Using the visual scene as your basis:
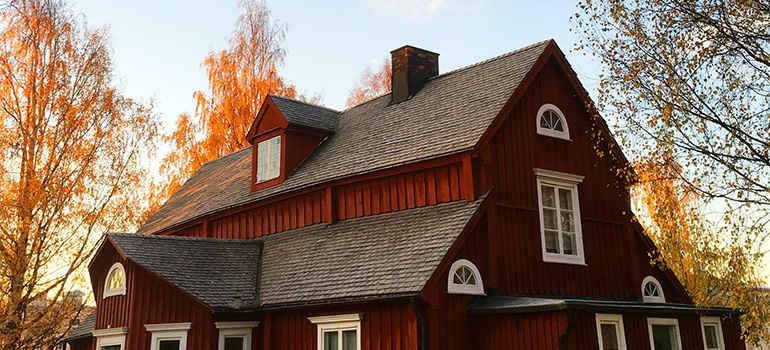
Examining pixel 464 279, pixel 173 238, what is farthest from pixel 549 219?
pixel 173 238

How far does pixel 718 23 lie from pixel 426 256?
6116 mm

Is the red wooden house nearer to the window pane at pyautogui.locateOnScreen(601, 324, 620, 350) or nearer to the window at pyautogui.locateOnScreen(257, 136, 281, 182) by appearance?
the window pane at pyautogui.locateOnScreen(601, 324, 620, 350)

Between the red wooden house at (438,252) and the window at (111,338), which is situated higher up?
the red wooden house at (438,252)

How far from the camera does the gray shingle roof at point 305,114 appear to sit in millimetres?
18375

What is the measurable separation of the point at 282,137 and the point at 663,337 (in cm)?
1055

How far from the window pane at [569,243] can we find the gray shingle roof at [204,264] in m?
6.70

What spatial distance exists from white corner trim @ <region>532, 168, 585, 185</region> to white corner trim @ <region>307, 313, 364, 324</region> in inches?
188

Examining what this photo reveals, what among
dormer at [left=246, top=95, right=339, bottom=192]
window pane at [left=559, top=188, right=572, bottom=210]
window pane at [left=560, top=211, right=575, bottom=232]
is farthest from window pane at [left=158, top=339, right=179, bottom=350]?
window pane at [left=559, top=188, right=572, bottom=210]

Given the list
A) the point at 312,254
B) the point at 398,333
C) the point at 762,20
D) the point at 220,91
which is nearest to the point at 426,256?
the point at 398,333

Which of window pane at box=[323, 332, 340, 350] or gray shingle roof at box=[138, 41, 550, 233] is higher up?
gray shingle roof at box=[138, 41, 550, 233]

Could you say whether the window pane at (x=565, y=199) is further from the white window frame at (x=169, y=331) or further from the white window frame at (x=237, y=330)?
the white window frame at (x=169, y=331)

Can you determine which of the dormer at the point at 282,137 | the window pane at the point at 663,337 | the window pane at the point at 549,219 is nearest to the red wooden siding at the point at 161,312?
the dormer at the point at 282,137

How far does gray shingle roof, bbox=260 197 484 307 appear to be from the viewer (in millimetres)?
12031

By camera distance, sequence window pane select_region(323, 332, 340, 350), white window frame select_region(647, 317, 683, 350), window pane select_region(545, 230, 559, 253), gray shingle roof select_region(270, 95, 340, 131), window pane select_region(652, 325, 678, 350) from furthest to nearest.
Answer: gray shingle roof select_region(270, 95, 340, 131) < window pane select_region(545, 230, 559, 253) < window pane select_region(323, 332, 340, 350) < window pane select_region(652, 325, 678, 350) < white window frame select_region(647, 317, 683, 350)
